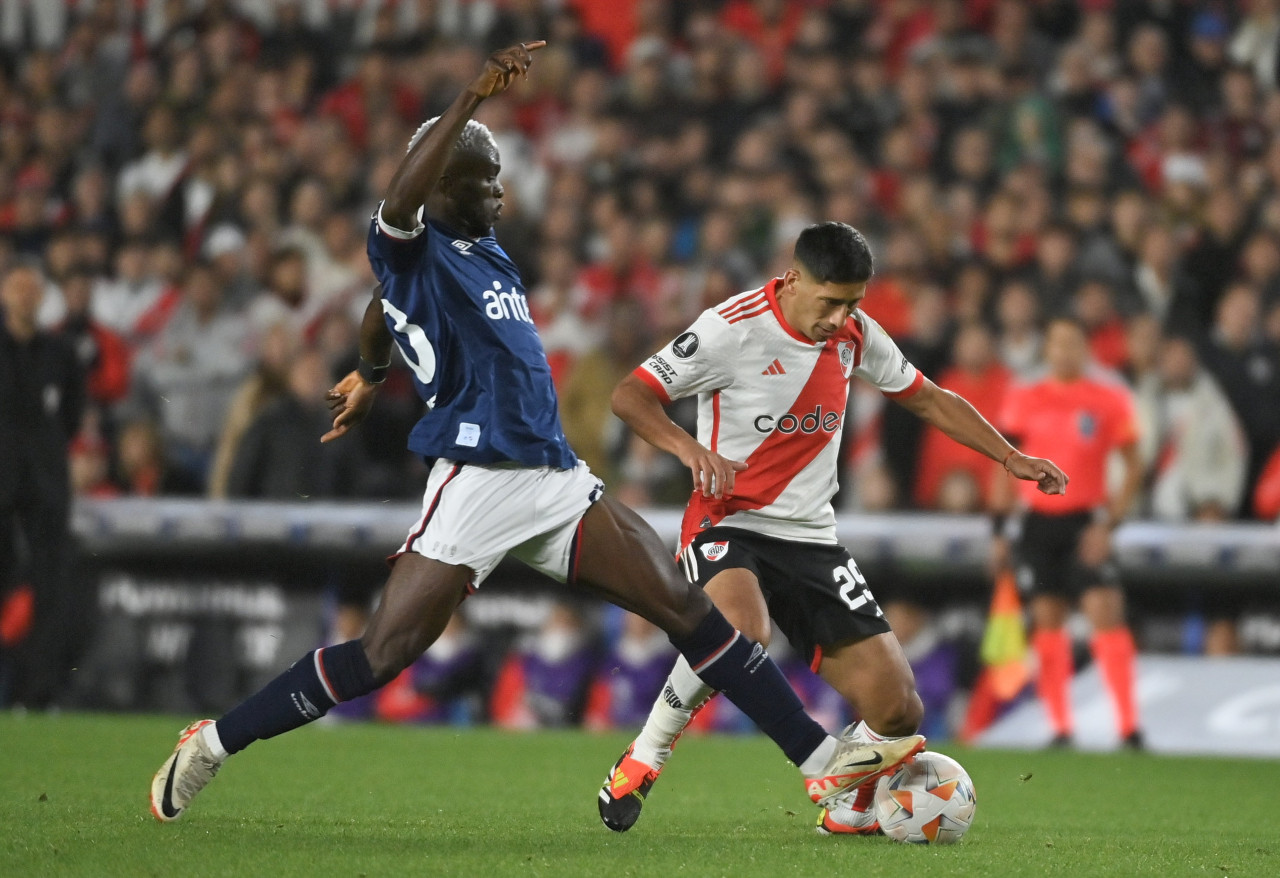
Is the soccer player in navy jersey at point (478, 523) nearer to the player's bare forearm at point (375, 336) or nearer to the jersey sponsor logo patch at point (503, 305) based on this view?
the jersey sponsor logo patch at point (503, 305)

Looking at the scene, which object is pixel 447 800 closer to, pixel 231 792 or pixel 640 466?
pixel 231 792

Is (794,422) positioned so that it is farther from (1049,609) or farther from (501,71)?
(1049,609)

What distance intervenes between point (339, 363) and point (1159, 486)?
517cm

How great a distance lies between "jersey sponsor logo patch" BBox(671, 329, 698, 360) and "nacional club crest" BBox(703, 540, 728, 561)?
0.62m

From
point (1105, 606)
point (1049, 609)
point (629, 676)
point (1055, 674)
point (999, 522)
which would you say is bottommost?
point (629, 676)

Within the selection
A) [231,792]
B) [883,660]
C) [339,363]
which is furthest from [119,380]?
[883,660]

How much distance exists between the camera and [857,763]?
5.02 m

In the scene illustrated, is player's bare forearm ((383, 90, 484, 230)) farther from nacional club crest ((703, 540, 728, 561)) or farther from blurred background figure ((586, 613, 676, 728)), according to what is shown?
blurred background figure ((586, 613, 676, 728))

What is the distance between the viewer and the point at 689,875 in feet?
14.4

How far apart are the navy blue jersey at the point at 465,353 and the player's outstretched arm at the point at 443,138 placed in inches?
8.6

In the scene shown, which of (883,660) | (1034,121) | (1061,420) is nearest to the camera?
(883,660)

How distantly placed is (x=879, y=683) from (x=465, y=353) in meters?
1.71

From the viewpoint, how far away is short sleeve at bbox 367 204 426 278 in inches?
192

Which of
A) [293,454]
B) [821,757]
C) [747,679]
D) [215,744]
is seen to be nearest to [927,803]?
[821,757]
